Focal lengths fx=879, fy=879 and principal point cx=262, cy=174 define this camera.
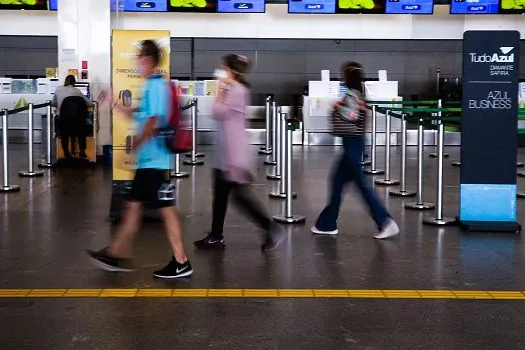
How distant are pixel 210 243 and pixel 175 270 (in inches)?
47.1

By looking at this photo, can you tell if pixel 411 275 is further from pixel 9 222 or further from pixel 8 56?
pixel 8 56

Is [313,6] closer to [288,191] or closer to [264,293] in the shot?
[288,191]

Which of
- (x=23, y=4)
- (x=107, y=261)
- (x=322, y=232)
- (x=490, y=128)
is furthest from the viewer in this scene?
(x=23, y=4)

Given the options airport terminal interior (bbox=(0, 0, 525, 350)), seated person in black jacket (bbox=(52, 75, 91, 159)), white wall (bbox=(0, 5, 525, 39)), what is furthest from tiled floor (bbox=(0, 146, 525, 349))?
white wall (bbox=(0, 5, 525, 39))

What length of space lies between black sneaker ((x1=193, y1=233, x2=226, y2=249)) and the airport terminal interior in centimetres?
9

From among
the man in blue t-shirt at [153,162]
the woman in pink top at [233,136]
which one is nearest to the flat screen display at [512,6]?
the woman in pink top at [233,136]

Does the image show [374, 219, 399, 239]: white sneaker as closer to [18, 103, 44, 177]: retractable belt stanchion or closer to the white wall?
[18, 103, 44, 177]: retractable belt stanchion

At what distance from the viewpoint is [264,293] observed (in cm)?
621

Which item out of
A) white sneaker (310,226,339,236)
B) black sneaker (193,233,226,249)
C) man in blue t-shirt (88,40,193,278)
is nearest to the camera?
man in blue t-shirt (88,40,193,278)

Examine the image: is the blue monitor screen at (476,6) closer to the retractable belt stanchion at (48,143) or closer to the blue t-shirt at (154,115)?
the retractable belt stanchion at (48,143)

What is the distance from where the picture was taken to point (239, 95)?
747cm

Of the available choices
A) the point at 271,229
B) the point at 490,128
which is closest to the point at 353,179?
the point at 271,229

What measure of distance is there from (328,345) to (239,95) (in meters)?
3.00

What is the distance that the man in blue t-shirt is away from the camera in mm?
6449
